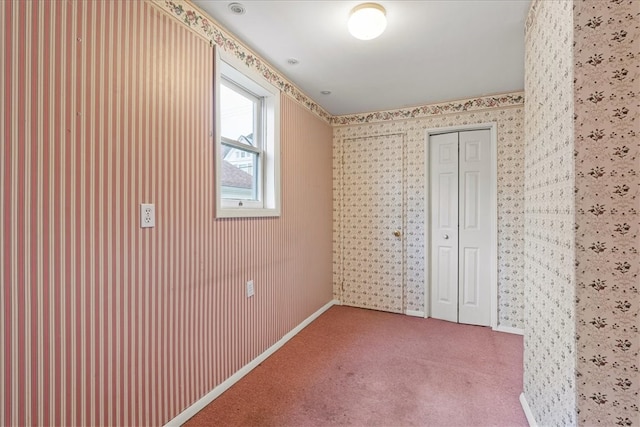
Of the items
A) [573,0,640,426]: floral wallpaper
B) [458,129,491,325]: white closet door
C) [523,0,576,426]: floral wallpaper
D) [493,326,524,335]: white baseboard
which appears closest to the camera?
[573,0,640,426]: floral wallpaper

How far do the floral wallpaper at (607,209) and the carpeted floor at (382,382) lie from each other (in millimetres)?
871

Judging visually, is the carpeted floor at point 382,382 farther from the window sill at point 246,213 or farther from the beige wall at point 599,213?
the window sill at point 246,213

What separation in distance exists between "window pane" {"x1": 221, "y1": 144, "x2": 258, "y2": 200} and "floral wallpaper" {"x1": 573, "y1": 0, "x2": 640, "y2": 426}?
193cm

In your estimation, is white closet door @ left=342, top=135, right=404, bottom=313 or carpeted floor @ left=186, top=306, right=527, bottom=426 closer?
carpeted floor @ left=186, top=306, right=527, bottom=426

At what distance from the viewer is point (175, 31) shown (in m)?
1.64

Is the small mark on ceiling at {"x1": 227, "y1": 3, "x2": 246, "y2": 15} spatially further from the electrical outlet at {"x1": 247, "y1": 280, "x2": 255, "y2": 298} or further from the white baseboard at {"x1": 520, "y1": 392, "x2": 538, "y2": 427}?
the white baseboard at {"x1": 520, "y1": 392, "x2": 538, "y2": 427}

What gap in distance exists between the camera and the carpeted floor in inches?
68.6

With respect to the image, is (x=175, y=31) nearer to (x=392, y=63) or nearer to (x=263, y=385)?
(x=392, y=63)

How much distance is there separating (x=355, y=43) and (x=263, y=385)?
240 cm

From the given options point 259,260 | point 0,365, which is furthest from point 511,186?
point 0,365

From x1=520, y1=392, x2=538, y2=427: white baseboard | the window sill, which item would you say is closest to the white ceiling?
the window sill

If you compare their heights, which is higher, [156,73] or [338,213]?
[156,73]

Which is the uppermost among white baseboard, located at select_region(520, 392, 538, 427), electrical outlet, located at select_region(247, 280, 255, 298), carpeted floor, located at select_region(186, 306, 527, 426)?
electrical outlet, located at select_region(247, 280, 255, 298)

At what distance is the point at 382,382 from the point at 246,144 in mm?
2001
